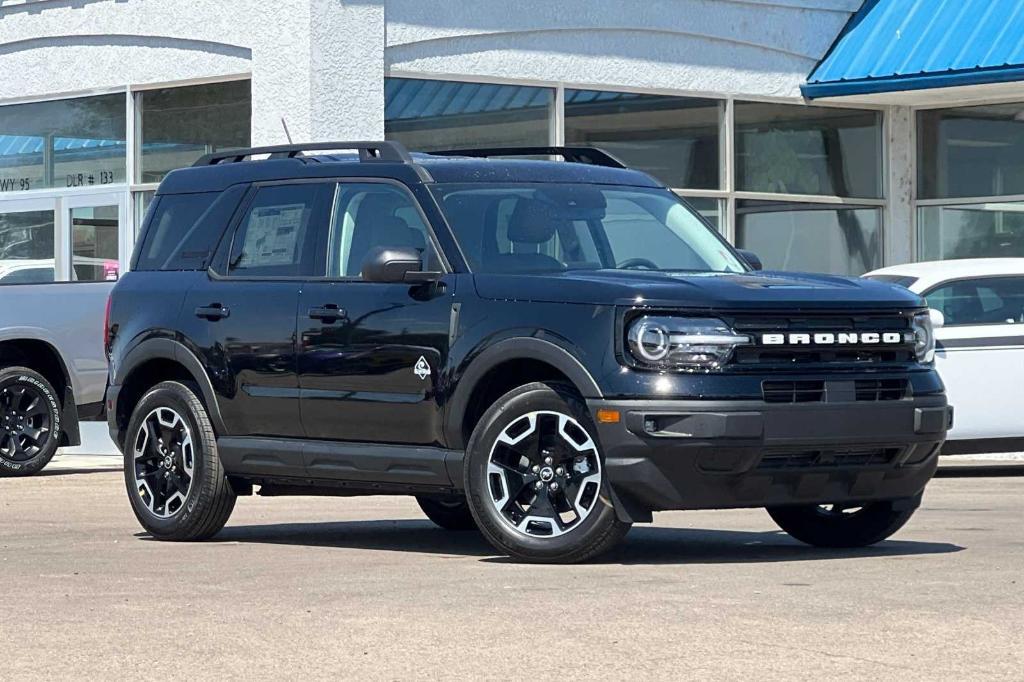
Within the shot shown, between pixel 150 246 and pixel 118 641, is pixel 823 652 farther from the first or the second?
pixel 150 246

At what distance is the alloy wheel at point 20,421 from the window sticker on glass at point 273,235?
6710mm

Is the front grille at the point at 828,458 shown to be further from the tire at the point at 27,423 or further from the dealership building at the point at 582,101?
the dealership building at the point at 582,101

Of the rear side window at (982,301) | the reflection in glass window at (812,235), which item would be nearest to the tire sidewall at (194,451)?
the rear side window at (982,301)

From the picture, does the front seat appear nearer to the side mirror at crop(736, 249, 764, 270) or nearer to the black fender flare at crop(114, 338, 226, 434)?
the side mirror at crop(736, 249, 764, 270)

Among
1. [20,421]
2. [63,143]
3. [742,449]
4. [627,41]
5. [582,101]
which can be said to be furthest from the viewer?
[63,143]

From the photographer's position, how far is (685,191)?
22609 millimetres

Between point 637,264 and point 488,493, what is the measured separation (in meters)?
1.40

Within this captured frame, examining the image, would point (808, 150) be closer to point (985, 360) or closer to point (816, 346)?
point (985, 360)

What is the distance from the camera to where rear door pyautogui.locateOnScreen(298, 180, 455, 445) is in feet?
31.5

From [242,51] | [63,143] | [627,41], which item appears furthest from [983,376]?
[63,143]

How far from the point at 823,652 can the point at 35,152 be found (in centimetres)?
1791

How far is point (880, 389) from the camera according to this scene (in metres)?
9.27

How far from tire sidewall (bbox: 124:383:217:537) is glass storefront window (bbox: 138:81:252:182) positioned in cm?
1007

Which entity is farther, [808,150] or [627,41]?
[808,150]
